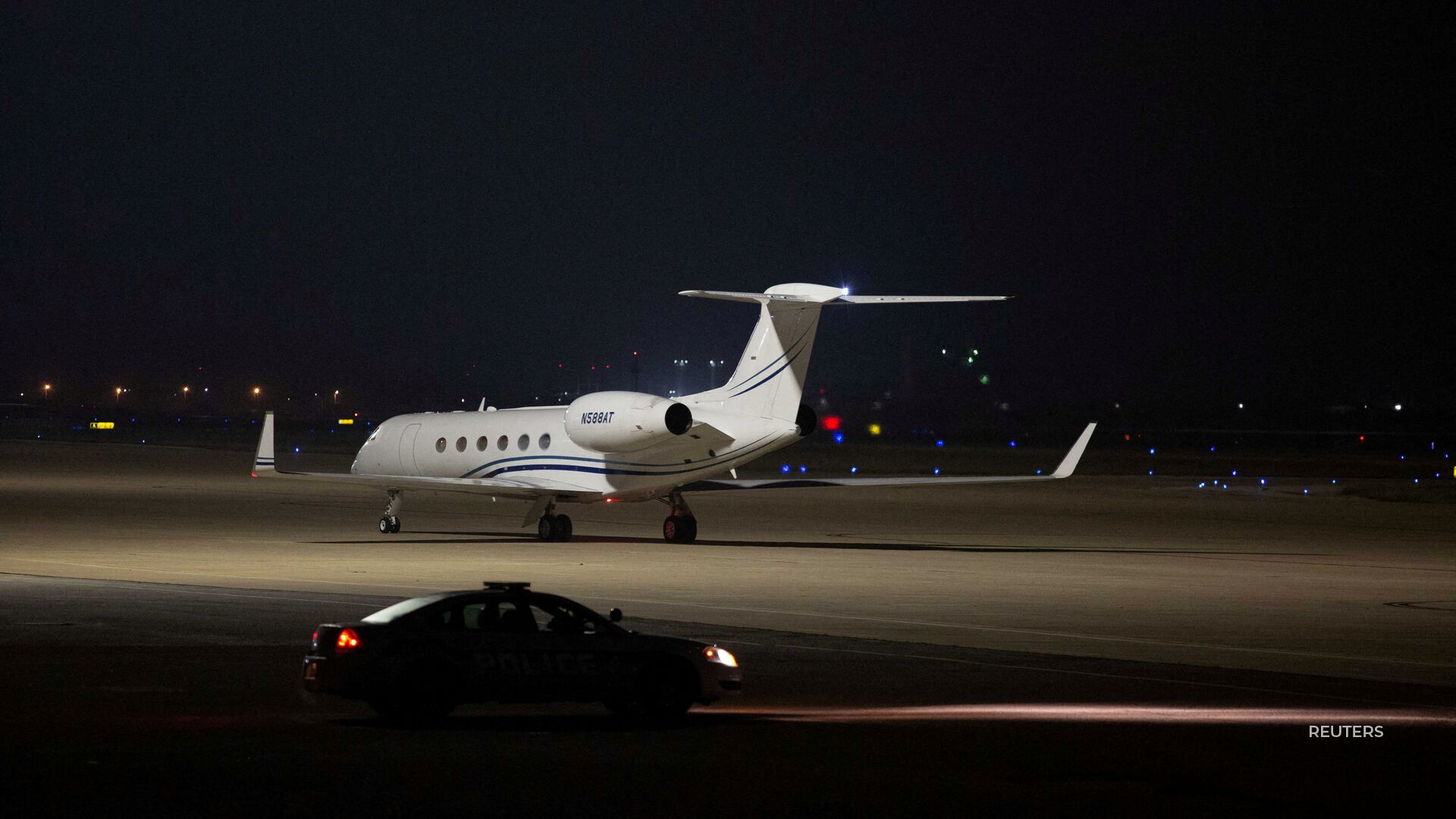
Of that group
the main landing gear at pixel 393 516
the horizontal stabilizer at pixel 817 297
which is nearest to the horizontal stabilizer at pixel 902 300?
the horizontal stabilizer at pixel 817 297

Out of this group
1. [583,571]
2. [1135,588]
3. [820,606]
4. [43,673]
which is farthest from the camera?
[583,571]

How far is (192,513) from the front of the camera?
45.4 metres

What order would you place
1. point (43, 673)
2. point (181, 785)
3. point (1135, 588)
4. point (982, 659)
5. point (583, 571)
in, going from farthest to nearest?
point (583, 571) < point (1135, 588) < point (982, 659) < point (43, 673) < point (181, 785)

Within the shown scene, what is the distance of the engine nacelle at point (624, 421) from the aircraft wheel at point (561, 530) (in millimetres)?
1651

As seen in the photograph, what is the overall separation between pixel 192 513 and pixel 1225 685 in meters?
34.4

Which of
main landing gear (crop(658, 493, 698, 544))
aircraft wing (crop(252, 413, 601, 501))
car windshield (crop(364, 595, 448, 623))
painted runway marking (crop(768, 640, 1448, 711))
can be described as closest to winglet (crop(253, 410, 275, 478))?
aircraft wing (crop(252, 413, 601, 501))

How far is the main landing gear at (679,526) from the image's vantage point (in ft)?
122

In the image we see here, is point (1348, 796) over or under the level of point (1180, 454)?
under

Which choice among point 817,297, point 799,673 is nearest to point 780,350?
point 817,297

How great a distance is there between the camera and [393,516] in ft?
131

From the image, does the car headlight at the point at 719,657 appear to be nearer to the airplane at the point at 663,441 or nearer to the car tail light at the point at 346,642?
the car tail light at the point at 346,642

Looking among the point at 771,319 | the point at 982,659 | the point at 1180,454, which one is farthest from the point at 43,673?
the point at 1180,454

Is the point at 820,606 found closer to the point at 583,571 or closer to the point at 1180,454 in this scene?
the point at 583,571

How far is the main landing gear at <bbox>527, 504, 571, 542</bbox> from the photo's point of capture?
3725 centimetres
